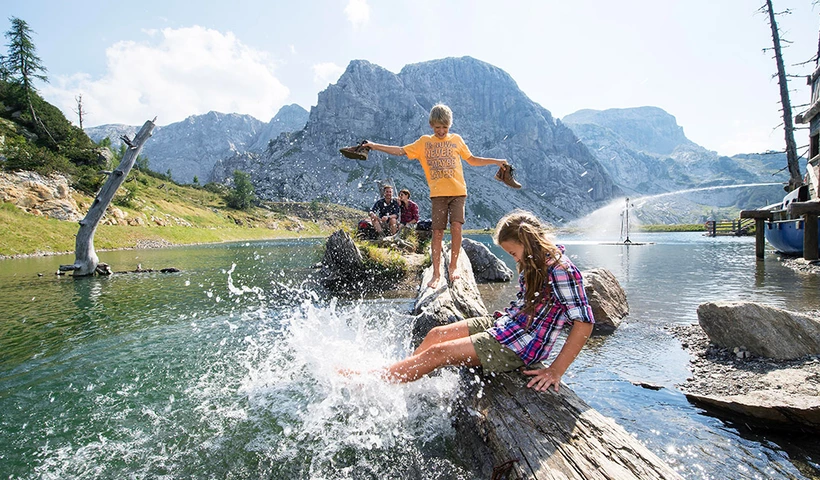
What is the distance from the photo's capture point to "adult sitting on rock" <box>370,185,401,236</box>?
1772 centimetres

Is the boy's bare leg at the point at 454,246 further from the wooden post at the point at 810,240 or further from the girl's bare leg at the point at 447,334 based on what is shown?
the wooden post at the point at 810,240

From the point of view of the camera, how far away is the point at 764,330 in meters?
6.80

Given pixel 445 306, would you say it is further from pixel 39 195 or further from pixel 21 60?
pixel 21 60

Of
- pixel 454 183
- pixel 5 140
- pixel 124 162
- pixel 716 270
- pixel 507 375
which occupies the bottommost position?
pixel 716 270

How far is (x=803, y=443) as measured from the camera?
4305 mm

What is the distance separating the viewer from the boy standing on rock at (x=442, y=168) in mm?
7891

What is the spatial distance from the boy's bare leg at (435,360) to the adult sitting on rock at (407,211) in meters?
13.9

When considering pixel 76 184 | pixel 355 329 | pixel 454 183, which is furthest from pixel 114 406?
pixel 76 184

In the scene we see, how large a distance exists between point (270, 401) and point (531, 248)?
4.31m

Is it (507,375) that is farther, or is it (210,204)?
(210,204)

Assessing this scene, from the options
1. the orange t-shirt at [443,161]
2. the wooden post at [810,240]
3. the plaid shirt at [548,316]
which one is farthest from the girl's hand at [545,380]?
the wooden post at [810,240]

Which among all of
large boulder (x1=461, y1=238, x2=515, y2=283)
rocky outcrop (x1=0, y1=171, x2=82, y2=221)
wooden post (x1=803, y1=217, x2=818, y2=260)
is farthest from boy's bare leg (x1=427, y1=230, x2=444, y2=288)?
rocky outcrop (x1=0, y1=171, x2=82, y2=221)

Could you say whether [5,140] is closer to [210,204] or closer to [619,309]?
[210,204]

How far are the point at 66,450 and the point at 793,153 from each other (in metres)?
40.8
